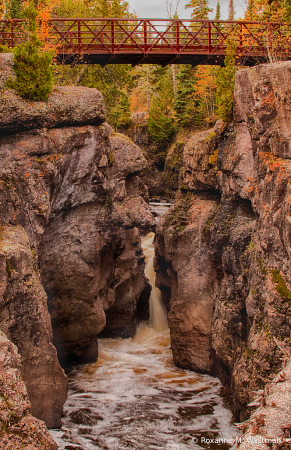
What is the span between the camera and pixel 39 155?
1416 centimetres

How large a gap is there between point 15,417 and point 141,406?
29.9ft

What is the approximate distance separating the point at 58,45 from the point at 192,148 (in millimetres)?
7738

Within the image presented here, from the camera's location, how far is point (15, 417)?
22.6 feet

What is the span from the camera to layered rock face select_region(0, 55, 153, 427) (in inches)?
460

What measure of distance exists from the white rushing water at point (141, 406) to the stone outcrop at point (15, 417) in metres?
5.87

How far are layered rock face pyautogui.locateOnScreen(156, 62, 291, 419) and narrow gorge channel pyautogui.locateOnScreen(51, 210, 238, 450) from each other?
105 centimetres

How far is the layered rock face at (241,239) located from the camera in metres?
11.6

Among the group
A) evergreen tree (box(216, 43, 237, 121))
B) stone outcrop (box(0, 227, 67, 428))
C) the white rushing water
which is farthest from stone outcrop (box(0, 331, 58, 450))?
evergreen tree (box(216, 43, 237, 121))

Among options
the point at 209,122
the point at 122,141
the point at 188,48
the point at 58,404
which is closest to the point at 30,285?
the point at 58,404

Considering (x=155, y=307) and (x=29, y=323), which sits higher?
(x=29, y=323)

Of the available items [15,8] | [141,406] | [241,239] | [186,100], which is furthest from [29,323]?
[186,100]

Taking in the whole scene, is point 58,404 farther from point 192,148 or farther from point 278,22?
point 278,22

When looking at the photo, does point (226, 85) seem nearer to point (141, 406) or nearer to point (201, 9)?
point (141, 406)

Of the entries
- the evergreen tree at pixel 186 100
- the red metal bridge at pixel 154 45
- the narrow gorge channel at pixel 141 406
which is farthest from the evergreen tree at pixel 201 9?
the narrow gorge channel at pixel 141 406
